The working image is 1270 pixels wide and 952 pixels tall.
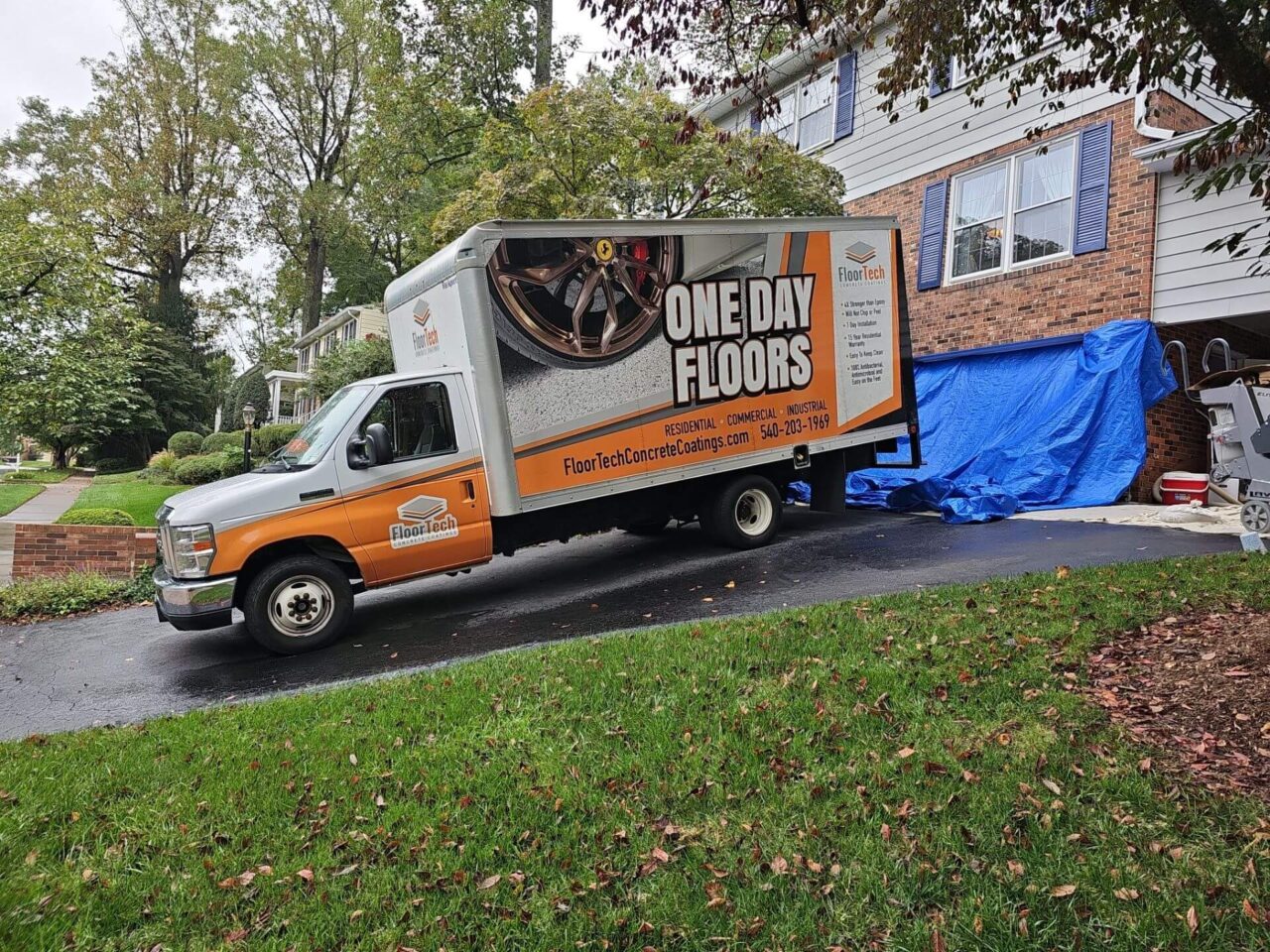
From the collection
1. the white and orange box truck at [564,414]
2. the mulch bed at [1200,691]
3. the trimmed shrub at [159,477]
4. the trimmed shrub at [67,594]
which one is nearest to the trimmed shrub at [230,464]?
the trimmed shrub at [159,477]

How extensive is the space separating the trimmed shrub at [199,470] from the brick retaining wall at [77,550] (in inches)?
454

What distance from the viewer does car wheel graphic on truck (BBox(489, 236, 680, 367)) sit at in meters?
6.80

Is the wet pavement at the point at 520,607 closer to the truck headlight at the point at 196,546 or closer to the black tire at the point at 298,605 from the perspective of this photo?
the black tire at the point at 298,605

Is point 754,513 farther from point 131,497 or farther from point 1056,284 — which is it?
point 131,497

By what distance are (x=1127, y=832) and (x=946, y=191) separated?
12.0 metres

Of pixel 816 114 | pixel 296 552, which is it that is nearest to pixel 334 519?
pixel 296 552

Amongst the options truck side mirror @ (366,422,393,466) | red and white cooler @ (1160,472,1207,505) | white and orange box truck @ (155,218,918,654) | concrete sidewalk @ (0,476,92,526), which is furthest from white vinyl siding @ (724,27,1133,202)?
concrete sidewalk @ (0,476,92,526)

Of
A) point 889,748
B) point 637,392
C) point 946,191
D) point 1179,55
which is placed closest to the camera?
point 889,748

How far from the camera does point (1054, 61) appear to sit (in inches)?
197

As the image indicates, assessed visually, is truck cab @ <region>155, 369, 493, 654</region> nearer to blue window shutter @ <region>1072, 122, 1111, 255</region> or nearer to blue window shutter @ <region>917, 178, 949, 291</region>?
blue window shutter @ <region>1072, 122, 1111, 255</region>

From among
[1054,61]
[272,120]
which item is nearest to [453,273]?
[1054,61]

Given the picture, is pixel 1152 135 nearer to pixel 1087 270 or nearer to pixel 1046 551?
pixel 1087 270

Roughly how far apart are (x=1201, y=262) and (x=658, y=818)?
10492 mm

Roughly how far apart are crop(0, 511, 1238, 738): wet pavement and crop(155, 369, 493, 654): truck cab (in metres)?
0.45
